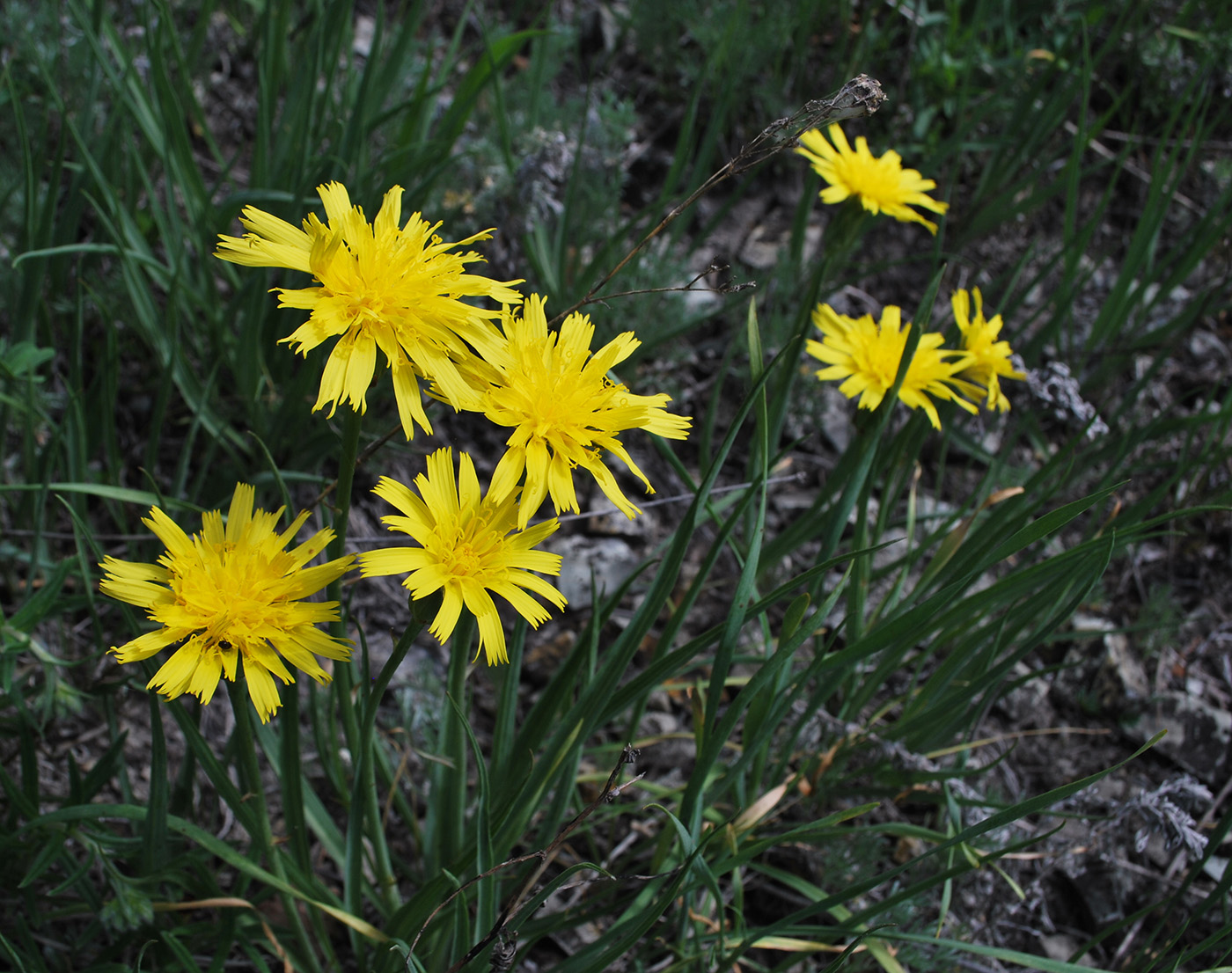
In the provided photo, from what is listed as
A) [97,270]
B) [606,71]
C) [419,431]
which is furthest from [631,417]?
[606,71]

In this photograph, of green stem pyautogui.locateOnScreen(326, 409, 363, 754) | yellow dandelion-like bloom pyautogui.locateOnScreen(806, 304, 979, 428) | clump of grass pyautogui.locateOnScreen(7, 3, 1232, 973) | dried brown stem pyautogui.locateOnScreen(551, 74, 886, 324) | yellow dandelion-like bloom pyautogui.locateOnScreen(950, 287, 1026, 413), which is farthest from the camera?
yellow dandelion-like bloom pyautogui.locateOnScreen(950, 287, 1026, 413)

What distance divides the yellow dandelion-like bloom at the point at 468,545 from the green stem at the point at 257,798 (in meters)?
0.29

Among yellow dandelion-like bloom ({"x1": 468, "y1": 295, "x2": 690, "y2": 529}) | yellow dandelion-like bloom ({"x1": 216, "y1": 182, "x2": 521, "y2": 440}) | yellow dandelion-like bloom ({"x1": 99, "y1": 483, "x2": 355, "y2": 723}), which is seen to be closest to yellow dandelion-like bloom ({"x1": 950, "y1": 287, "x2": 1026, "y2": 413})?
yellow dandelion-like bloom ({"x1": 468, "y1": 295, "x2": 690, "y2": 529})

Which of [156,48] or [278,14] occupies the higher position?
[278,14]

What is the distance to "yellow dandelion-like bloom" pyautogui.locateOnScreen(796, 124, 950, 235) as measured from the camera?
→ 219cm

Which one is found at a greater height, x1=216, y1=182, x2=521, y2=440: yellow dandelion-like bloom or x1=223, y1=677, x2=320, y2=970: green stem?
x1=216, y1=182, x2=521, y2=440: yellow dandelion-like bloom

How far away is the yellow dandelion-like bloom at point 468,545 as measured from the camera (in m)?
1.17

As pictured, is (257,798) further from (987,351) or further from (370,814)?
(987,351)

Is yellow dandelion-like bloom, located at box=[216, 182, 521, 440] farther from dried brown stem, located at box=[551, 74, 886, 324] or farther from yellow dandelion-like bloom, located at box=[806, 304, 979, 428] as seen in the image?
yellow dandelion-like bloom, located at box=[806, 304, 979, 428]

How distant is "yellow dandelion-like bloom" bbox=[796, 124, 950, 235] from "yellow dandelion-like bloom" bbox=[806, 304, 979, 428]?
0.29 m

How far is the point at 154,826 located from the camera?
1448mm

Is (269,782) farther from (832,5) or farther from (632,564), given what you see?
(832,5)

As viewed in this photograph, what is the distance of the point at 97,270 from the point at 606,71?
221 centimetres

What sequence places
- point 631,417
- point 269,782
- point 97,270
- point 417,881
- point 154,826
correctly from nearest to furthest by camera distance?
1. point 631,417
2. point 154,826
3. point 417,881
4. point 269,782
5. point 97,270
